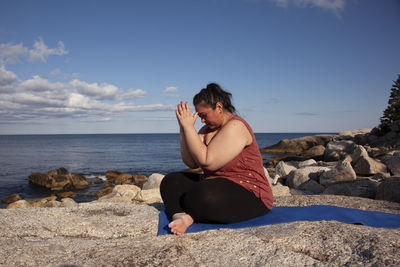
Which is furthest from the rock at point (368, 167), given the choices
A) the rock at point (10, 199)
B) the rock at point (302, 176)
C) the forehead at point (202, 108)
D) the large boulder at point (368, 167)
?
the rock at point (10, 199)

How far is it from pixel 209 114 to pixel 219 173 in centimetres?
69

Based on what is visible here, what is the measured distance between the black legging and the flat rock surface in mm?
197

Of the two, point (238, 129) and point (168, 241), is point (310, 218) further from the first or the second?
point (168, 241)

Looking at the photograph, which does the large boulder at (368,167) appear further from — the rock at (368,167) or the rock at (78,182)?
the rock at (78,182)

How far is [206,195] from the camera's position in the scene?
2.93m

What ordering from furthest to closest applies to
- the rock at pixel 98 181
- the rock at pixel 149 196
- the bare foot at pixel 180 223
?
the rock at pixel 98 181
the rock at pixel 149 196
the bare foot at pixel 180 223

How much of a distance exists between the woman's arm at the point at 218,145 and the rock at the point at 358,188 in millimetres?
4202

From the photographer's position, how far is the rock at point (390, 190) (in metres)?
4.88

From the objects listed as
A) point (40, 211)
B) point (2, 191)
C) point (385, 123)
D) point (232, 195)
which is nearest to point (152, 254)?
point (232, 195)

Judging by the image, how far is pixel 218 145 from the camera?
2.96 metres

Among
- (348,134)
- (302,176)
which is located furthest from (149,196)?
(348,134)

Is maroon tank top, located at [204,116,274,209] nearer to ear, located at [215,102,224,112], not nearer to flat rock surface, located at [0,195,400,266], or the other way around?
ear, located at [215,102,224,112]

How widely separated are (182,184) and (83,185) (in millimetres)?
12544

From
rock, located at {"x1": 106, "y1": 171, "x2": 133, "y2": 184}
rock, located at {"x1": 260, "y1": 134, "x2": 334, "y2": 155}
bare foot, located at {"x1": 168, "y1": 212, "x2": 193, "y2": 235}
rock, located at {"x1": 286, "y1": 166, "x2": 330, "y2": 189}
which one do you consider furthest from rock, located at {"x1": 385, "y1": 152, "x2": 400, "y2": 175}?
rock, located at {"x1": 260, "y1": 134, "x2": 334, "y2": 155}
